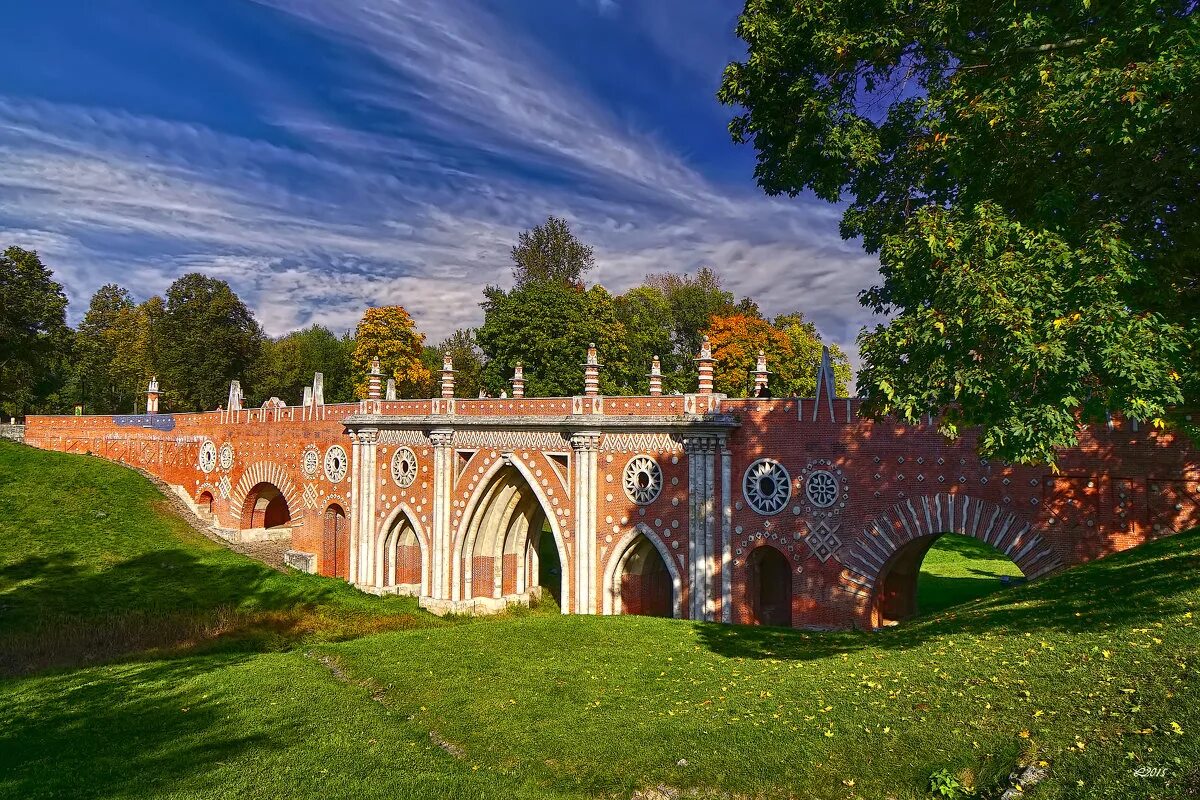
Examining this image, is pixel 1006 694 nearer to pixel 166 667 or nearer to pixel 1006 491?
pixel 1006 491

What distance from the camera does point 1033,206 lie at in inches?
344

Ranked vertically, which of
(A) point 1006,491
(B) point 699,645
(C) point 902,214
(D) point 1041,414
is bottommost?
(B) point 699,645

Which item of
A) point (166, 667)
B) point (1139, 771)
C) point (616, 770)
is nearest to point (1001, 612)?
point (1139, 771)

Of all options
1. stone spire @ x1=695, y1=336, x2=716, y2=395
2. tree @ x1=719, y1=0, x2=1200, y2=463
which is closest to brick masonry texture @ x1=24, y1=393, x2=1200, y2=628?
stone spire @ x1=695, y1=336, x2=716, y2=395

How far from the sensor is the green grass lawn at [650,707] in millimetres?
6555

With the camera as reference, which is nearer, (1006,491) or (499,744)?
(499,744)

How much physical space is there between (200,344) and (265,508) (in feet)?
48.2

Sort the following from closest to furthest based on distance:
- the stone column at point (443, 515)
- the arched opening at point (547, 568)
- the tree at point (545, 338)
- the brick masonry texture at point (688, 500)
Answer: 1. the brick masonry texture at point (688, 500)
2. the stone column at point (443, 515)
3. the arched opening at point (547, 568)
4. the tree at point (545, 338)

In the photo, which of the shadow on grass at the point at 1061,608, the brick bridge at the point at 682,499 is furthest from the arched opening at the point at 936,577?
the shadow on grass at the point at 1061,608

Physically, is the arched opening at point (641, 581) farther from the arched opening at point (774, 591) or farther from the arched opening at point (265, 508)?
the arched opening at point (265, 508)

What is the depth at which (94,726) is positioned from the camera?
10773 mm

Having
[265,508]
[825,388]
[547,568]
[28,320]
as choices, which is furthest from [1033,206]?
[28,320]

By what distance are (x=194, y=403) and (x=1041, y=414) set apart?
48.5 metres

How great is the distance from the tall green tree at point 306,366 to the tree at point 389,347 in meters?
8.35
